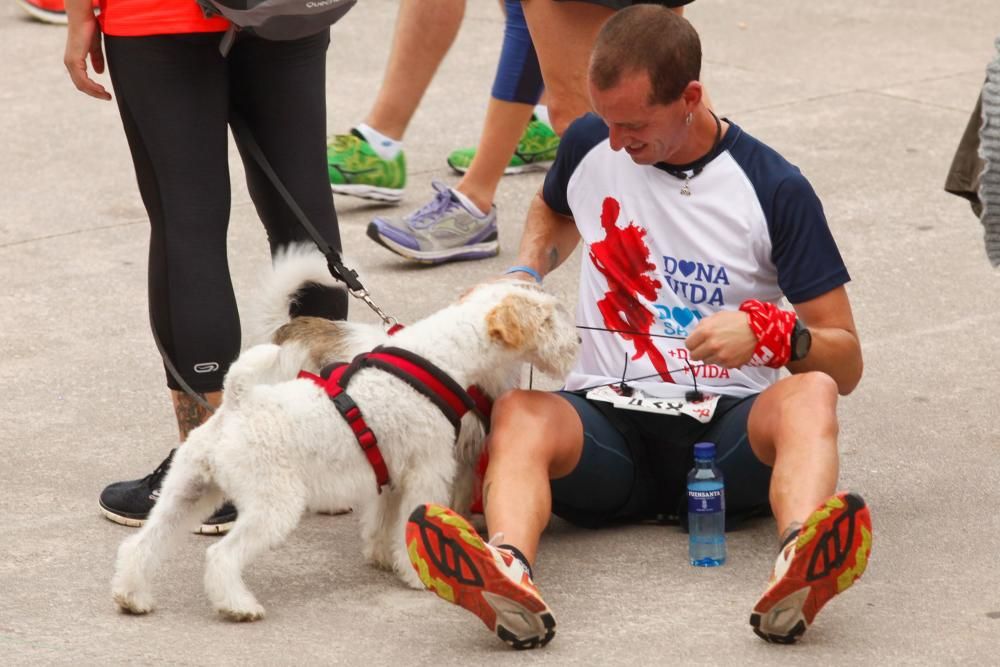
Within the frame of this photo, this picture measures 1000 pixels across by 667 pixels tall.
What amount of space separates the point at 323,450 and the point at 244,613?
39 centimetres

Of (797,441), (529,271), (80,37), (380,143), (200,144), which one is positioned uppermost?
(80,37)

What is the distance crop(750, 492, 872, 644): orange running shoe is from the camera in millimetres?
3168

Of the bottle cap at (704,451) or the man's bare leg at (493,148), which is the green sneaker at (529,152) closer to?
the man's bare leg at (493,148)

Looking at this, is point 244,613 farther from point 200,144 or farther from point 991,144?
point 991,144

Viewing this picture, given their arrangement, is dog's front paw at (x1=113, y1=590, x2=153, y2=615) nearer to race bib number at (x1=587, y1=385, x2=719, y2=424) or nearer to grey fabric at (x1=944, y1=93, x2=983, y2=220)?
race bib number at (x1=587, y1=385, x2=719, y2=424)

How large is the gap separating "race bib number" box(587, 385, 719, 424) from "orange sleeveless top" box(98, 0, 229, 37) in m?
1.26

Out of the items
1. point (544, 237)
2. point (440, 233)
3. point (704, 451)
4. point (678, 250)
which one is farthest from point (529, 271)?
point (440, 233)

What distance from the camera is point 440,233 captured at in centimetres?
609

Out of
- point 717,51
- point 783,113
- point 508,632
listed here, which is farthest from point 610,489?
point 717,51

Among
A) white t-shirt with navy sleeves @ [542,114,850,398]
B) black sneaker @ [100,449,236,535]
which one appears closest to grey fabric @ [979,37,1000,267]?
white t-shirt with navy sleeves @ [542,114,850,398]

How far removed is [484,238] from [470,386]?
2393 mm

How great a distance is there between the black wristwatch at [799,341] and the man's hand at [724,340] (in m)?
0.11

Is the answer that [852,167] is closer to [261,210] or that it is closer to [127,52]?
[261,210]

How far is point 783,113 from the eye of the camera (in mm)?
7828
